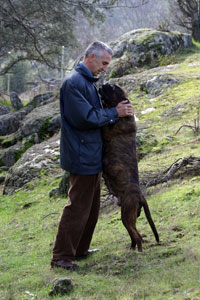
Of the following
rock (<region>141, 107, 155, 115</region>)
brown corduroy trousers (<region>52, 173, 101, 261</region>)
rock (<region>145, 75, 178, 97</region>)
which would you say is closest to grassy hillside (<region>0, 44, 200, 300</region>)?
brown corduroy trousers (<region>52, 173, 101, 261</region>)

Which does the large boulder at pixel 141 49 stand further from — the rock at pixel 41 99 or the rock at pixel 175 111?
the rock at pixel 175 111

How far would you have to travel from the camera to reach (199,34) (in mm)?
21453

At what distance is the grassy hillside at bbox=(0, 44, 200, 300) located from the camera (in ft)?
13.1

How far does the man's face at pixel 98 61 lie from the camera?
4871mm

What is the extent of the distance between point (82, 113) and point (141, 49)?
1336 cm

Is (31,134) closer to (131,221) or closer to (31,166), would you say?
(31,166)

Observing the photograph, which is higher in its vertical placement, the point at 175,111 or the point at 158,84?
the point at 158,84

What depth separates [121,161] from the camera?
5.04 meters

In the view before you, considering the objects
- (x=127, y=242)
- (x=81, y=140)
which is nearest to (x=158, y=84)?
(x=127, y=242)

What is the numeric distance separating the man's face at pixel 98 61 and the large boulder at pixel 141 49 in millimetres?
12151

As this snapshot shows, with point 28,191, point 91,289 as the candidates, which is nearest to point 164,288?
point 91,289

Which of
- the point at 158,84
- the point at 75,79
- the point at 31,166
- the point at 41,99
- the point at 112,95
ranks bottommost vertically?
the point at 31,166

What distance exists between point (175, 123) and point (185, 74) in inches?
149

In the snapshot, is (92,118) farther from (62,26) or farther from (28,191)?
(62,26)
